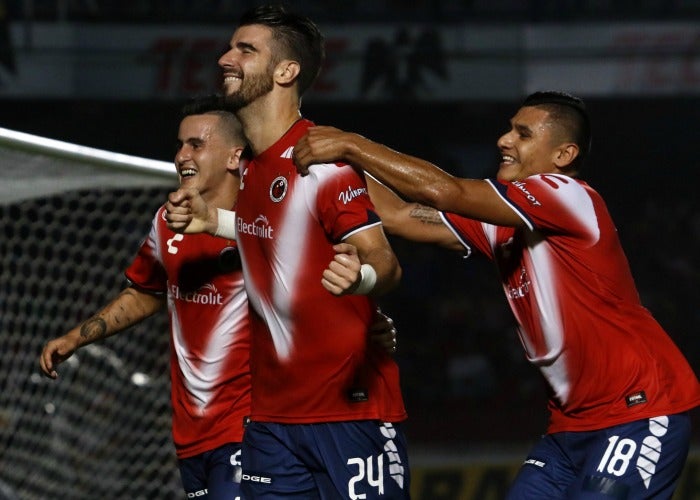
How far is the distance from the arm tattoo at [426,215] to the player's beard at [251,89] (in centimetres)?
93

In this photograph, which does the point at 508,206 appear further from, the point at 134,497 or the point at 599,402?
the point at 134,497

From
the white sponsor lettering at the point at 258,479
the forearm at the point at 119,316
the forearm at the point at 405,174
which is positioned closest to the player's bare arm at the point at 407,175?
the forearm at the point at 405,174

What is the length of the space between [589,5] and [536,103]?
38.4 ft

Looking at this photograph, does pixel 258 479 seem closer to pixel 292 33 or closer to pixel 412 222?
pixel 412 222

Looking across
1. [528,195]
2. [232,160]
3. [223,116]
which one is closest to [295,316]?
[528,195]

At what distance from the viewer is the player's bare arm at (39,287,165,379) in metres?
4.58

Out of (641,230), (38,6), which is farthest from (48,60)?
(641,230)

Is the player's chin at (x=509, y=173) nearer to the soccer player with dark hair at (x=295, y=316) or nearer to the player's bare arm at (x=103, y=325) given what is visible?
the soccer player with dark hair at (x=295, y=316)

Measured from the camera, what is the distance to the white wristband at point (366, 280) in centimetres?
334

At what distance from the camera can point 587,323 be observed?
405 centimetres

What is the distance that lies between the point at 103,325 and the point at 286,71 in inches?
54.5

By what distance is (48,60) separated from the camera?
1464cm

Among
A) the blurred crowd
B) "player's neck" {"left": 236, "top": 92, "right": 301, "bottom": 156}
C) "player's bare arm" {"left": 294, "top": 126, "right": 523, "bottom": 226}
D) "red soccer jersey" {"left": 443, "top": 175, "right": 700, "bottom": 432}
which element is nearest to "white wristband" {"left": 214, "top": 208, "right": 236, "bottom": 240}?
"player's neck" {"left": 236, "top": 92, "right": 301, "bottom": 156}

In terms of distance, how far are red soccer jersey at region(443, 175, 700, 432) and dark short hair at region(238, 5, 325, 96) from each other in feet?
2.33
